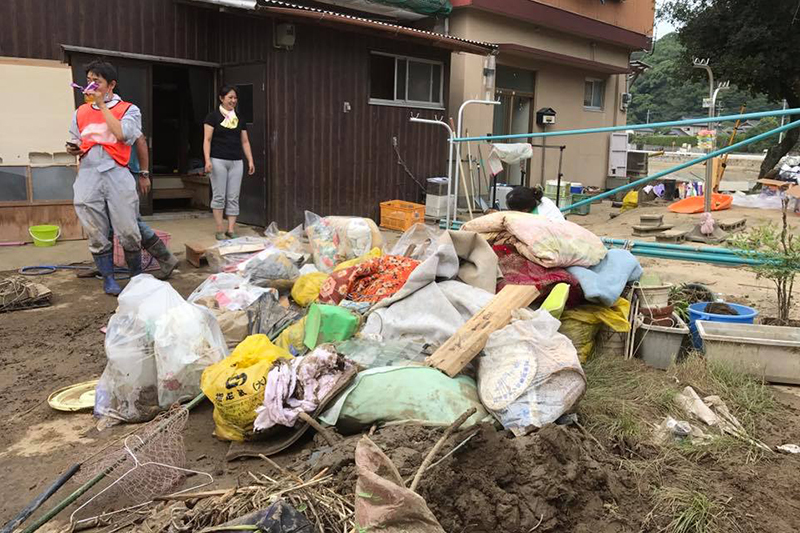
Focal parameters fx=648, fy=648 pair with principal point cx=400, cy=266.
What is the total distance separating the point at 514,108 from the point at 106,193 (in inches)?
386

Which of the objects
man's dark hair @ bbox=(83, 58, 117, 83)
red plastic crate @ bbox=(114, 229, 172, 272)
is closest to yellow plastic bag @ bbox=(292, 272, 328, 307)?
red plastic crate @ bbox=(114, 229, 172, 272)

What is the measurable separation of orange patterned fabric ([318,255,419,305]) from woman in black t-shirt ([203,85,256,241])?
317 cm

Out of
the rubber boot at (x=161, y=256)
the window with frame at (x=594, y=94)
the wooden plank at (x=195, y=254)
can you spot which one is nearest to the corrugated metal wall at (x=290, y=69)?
the wooden plank at (x=195, y=254)

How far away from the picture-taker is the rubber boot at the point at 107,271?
5.41m

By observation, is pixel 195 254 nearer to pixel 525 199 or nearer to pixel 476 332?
pixel 525 199

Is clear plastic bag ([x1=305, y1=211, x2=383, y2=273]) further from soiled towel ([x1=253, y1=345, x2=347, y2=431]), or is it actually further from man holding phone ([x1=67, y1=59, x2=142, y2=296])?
soiled towel ([x1=253, y1=345, x2=347, y2=431])

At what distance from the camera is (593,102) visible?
52.1 ft

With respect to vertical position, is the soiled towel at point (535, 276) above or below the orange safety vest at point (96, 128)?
below

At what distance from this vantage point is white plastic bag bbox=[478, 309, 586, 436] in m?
2.95

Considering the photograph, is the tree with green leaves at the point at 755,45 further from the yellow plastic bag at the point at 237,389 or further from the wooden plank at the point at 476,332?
the yellow plastic bag at the point at 237,389

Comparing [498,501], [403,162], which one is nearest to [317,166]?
[403,162]

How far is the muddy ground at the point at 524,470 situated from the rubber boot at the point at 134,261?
2.00 m

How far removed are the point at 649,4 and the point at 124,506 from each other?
16968 millimetres

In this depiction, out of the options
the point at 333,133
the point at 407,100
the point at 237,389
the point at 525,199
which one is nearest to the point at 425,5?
the point at 407,100
